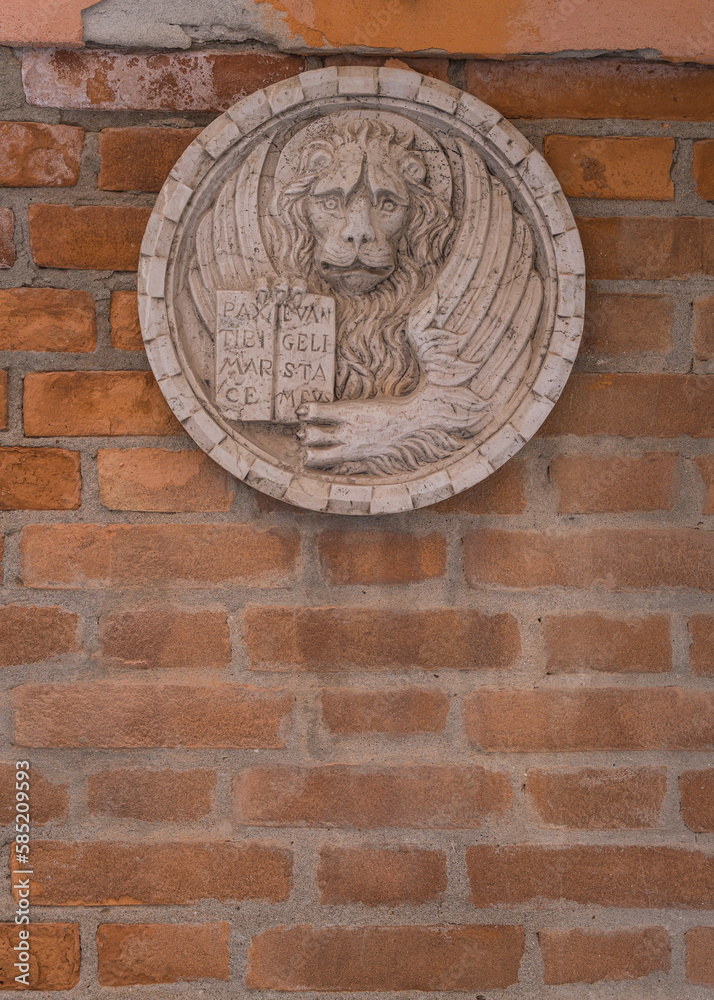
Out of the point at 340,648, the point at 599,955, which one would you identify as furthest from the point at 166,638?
the point at 599,955

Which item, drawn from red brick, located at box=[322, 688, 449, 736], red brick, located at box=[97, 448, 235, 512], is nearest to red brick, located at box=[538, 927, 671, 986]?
red brick, located at box=[322, 688, 449, 736]

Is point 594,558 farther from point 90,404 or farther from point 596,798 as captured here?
point 90,404

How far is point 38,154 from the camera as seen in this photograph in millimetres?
916

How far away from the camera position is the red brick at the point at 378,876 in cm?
91

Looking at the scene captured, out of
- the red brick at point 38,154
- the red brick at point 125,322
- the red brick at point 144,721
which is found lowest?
the red brick at point 144,721

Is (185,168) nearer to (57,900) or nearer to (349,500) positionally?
(349,500)

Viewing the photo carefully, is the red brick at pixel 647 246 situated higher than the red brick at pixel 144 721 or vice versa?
the red brick at pixel 647 246

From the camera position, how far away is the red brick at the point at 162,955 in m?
0.91

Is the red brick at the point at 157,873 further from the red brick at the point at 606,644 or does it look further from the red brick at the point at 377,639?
the red brick at the point at 606,644

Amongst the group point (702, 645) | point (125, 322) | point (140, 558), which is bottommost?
point (702, 645)

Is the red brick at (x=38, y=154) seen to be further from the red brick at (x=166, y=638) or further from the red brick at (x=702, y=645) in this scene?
the red brick at (x=702, y=645)

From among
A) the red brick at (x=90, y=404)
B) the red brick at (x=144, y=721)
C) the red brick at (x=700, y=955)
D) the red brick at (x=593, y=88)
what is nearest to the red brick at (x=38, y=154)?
the red brick at (x=90, y=404)

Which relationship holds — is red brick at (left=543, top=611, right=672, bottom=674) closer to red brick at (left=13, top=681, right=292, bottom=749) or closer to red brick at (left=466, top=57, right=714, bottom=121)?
red brick at (left=13, top=681, right=292, bottom=749)

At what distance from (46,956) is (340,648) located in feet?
1.73
